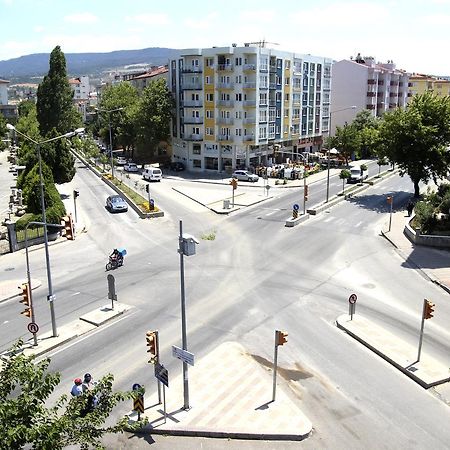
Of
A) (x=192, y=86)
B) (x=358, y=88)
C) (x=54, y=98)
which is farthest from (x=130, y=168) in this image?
(x=358, y=88)

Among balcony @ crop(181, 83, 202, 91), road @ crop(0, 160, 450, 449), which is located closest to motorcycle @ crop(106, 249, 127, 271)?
road @ crop(0, 160, 450, 449)

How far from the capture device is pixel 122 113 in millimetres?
84312

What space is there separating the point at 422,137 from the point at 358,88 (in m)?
59.9

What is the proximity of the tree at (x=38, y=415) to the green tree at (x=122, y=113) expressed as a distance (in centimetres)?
7110

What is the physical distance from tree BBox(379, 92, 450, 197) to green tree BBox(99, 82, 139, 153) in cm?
4391

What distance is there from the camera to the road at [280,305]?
53.1 feet

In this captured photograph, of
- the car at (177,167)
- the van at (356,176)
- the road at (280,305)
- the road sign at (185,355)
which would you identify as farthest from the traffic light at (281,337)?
the car at (177,167)

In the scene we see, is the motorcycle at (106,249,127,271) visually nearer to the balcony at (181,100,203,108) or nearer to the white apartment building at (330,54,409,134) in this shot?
the balcony at (181,100,203,108)

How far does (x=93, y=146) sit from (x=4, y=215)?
43624 millimetres

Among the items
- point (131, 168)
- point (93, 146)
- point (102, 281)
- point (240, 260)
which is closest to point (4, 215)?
point (102, 281)

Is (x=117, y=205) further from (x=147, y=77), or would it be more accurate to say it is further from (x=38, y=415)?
(x=147, y=77)

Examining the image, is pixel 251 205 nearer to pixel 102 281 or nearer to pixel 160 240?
pixel 160 240

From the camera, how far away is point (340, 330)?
21.9 m

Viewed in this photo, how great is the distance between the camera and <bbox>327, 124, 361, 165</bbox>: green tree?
75.5 metres
